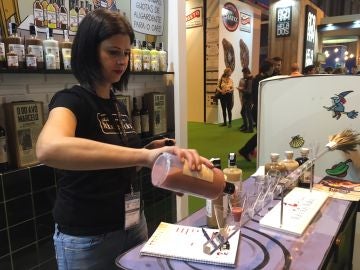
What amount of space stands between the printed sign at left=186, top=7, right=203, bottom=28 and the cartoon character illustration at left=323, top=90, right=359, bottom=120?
6894 millimetres

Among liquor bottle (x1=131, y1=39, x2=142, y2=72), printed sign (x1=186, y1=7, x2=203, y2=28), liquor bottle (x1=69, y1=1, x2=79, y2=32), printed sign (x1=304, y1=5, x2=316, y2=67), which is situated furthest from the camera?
printed sign (x1=304, y1=5, x2=316, y2=67)

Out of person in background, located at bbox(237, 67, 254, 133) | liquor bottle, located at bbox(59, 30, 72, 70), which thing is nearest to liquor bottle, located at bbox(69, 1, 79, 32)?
liquor bottle, located at bbox(59, 30, 72, 70)

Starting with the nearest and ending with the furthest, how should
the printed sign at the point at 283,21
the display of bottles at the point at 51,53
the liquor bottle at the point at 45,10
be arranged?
the display of bottles at the point at 51,53 → the liquor bottle at the point at 45,10 → the printed sign at the point at 283,21

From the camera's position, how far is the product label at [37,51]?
6.05 ft

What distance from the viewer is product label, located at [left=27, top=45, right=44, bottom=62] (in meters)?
1.84

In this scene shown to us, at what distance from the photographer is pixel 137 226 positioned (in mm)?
1341

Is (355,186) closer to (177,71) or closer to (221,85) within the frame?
(177,71)

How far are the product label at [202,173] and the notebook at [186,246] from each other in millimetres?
304

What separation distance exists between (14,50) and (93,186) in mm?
1051

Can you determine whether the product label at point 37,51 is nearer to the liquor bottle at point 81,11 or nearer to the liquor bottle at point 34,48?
the liquor bottle at point 34,48

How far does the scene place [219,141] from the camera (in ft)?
21.1

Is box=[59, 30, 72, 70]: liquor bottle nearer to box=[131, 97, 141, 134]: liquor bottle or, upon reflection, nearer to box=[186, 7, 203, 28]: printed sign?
box=[131, 97, 141, 134]: liquor bottle

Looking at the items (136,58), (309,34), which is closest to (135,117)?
(136,58)

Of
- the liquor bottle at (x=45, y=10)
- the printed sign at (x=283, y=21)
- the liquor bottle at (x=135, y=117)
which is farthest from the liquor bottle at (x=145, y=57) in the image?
the printed sign at (x=283, y=21)
